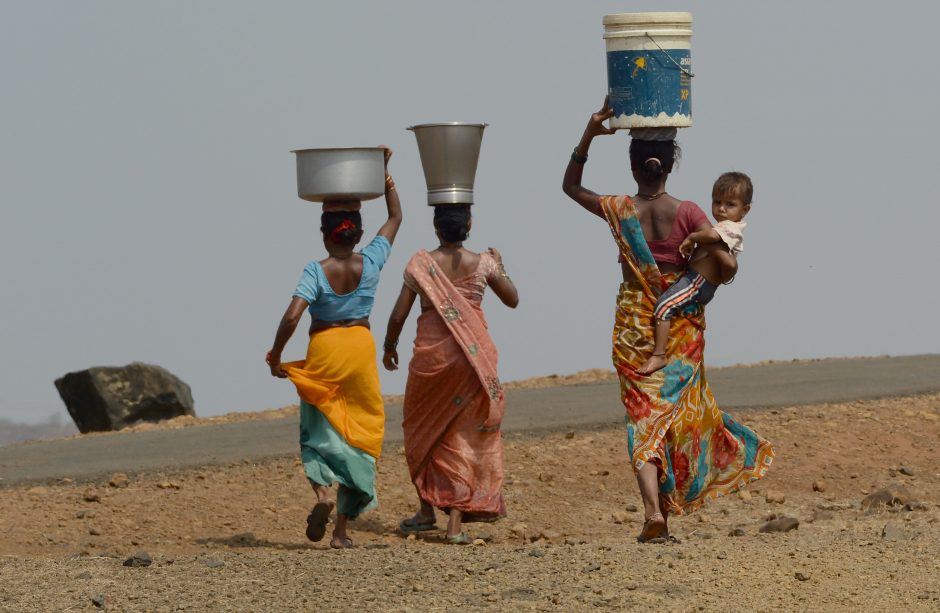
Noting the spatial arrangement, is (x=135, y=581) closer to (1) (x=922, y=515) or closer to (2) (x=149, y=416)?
(1) (x=922, y=515)

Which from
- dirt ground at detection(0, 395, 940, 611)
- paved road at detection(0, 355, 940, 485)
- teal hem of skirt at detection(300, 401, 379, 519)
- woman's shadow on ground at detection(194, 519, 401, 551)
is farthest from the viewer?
paved road at detection(0, 355, 940, 485)

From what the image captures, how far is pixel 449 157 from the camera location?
29.5 ft

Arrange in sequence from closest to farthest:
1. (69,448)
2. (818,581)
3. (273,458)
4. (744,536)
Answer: (818,581)
(744,536)
(273,458)
(69,448)

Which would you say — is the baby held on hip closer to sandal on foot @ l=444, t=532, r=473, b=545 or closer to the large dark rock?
sandal on foot @ l=444, t=532, r=473, b=545

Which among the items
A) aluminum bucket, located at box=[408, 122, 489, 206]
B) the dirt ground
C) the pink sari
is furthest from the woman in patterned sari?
the pink sari

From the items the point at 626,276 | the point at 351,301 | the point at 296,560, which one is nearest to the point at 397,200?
the point at 351,301

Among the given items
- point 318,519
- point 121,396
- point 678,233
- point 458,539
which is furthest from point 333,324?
point 121,396

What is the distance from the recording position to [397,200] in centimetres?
948

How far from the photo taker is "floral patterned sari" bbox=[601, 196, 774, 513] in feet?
26.8

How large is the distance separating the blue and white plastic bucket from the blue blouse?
1.79 m

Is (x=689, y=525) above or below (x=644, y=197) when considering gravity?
below

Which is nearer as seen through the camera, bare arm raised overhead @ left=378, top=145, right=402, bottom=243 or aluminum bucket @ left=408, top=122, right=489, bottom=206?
aluminum bucket @ left=408, top=122, right=489, bottom=206

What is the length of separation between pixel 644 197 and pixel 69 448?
699 cm

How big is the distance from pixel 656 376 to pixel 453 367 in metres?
1.46
